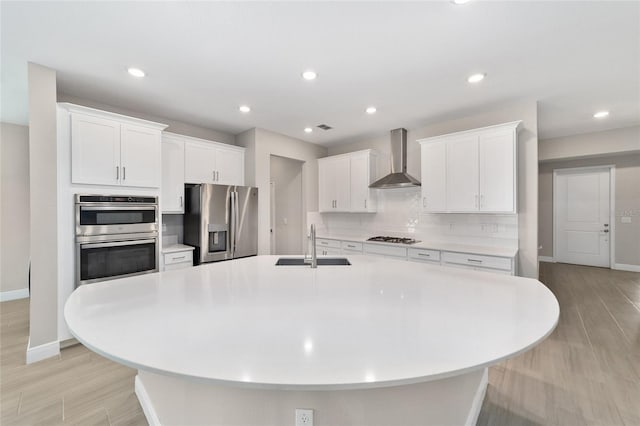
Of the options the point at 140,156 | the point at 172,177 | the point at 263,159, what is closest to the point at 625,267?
the point at 263,159

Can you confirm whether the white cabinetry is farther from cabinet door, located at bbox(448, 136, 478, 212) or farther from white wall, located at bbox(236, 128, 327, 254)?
cabinet door, located at bbox(448, 136, 478, 212)

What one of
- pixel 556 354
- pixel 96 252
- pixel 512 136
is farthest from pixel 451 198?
pixel 96 252

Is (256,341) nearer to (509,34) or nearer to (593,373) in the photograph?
(509,34)

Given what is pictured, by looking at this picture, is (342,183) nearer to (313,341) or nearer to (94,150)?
(94,150)

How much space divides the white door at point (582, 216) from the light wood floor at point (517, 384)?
3.33 meters

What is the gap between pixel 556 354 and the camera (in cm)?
243

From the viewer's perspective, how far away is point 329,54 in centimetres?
220

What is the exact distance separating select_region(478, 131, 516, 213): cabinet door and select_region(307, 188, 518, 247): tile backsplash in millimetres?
366

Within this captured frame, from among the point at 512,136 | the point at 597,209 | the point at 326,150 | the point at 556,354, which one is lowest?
the point at 556,354

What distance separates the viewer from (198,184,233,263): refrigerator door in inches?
136

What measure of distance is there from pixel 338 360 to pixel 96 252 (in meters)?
2.94

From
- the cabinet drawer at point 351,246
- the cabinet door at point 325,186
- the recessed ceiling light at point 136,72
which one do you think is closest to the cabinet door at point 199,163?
the recessed ceiling light at point 136,72

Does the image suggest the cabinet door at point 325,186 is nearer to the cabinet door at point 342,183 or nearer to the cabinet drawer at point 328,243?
the cabinet door at point 342,183

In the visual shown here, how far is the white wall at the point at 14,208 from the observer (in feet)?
12.7
